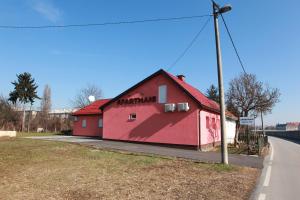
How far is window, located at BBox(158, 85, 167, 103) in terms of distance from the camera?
2306 cm

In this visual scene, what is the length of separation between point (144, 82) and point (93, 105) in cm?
1262

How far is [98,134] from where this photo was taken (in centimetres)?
3133

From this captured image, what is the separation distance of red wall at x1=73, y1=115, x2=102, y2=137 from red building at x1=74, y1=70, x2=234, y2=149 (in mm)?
4837

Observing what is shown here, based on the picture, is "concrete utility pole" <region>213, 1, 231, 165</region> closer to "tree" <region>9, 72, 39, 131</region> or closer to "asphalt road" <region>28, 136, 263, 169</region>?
"asphalt road" <region>28, 136, 263, 169</region>

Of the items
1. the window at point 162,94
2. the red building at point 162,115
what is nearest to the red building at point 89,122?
the red building at point 162,115

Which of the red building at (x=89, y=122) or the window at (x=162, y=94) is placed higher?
the window at (x=162, y=94)

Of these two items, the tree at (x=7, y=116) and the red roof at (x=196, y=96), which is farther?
the tree at (x=7, y=116)

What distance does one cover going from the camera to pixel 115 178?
31.5ft

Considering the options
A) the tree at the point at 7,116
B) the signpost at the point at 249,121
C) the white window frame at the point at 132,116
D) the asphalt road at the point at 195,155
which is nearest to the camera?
the asphalt road at the point at 195,155

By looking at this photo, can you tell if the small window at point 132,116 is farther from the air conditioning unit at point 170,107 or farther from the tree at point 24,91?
the tree at point 24,91

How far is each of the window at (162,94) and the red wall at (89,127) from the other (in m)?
10.6

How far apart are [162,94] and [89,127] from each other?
12807 mm

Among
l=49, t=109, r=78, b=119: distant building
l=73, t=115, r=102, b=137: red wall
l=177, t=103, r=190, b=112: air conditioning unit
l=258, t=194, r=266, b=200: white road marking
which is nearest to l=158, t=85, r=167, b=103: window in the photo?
l=177, t=103, r=190, b=112: air conditioning unit

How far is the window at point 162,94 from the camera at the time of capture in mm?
23062
